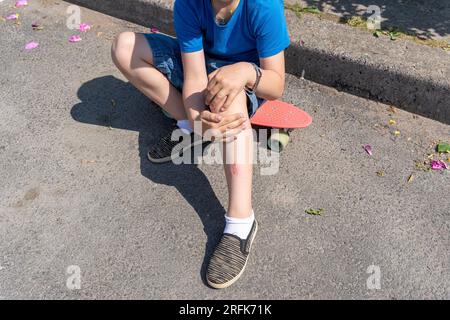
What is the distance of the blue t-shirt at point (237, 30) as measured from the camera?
2021mm

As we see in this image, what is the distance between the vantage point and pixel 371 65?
2.68 m

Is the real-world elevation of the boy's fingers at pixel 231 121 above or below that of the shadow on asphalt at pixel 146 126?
above

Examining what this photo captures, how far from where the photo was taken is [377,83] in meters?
2.74

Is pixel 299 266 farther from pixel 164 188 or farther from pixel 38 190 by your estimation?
pixel 38 190

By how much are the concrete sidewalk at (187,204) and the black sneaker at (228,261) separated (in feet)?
0.14

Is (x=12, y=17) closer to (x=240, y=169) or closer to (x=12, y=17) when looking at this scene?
(x=12, y=17)

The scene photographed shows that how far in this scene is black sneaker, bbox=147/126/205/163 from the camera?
2498 millimetres

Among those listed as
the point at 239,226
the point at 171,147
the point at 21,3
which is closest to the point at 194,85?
the point at 171,147

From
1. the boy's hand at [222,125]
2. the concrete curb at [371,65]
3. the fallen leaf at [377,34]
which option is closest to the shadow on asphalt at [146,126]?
the boy's hand at [222,125]

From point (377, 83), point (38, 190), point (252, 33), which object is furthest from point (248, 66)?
point (38, 190)

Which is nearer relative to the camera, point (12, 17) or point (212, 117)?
point (212, 117)

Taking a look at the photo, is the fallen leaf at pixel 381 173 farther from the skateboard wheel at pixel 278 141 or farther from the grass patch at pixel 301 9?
the grass patch at pixel 301 9

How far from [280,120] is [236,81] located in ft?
2.31

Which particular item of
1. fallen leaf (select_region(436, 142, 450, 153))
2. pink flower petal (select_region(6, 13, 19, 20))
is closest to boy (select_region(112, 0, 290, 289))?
fallen leaf (select_region(436, 142, 450, 153))
